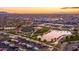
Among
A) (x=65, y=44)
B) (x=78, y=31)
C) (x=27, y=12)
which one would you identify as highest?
(x=27, y=12)
